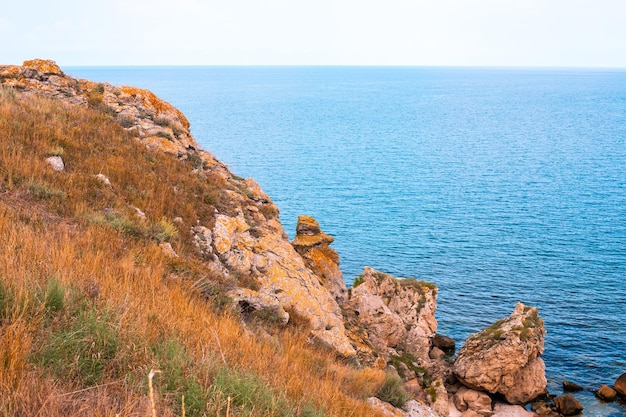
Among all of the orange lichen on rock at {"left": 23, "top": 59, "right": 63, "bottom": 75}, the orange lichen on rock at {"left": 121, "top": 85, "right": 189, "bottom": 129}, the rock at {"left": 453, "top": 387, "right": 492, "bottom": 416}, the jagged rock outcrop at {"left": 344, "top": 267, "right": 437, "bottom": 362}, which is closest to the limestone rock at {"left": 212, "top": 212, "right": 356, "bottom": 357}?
the jagged rock outcrop at {"left": 344, "top": 267, "right": 437, "bottom": 362}

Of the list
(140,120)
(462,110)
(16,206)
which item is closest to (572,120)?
(462,110)

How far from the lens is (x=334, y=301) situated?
17.7m

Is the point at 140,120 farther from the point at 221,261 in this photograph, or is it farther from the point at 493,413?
the point at 493,413

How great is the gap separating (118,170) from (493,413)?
22.1 m

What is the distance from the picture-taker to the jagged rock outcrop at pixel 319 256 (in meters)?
22.4

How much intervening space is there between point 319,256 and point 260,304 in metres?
11.2

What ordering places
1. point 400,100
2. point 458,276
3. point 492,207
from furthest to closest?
point 400,100 < point 492,207 < point 458,276

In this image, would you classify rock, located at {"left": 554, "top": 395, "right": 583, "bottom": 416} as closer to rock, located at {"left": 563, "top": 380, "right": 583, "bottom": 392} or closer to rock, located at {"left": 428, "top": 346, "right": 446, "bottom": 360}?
rock, located at {"left": 563, "top": 380, "right": 583, "bottom": 392}

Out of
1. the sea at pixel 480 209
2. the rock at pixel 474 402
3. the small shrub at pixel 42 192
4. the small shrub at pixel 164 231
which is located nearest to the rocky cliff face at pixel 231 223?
the small shrub at pixel 164 231

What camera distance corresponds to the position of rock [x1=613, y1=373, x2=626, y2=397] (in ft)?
86.9

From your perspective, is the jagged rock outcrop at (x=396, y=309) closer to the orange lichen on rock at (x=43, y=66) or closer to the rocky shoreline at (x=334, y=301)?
the rocky shoreline at (x=334, y=301)

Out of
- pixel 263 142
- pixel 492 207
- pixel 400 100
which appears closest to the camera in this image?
pixel 492 207

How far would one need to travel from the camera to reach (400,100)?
186 metres

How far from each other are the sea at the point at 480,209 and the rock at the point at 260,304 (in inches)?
852
